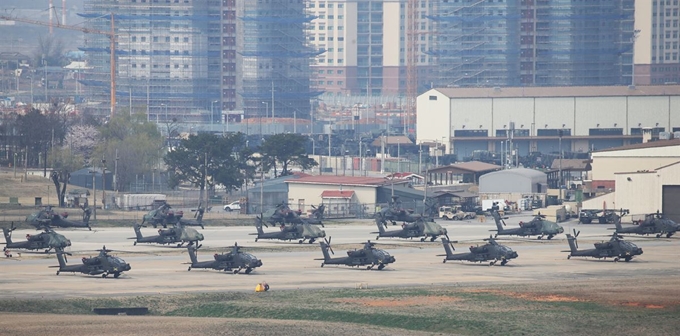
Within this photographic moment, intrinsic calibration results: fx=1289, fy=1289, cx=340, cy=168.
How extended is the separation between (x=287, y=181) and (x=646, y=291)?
6240 cm

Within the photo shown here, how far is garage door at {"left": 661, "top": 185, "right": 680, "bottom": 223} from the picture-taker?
107m

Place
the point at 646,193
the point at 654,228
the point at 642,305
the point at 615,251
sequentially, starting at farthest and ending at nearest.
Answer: the point at 646,193, the point at 654,228, the point at 615,251, the point at 642,305

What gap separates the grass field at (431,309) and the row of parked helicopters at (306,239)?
863cm

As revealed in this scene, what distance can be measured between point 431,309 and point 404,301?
2.60m

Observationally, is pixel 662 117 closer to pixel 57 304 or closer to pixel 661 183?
pixel 661 183

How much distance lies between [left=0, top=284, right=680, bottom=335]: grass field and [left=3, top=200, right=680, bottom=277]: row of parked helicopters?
8629mm

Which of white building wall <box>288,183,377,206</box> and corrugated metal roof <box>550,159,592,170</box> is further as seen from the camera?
corrugated metal roof <box>550,159,592,170</box>

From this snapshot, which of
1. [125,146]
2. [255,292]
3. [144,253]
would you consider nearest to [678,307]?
[255,292]

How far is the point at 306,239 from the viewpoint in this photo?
288 feet

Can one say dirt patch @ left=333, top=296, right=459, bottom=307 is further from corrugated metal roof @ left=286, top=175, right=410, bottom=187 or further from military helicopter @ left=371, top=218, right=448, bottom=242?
corrugated metal roof @ left=286, top=175, right=410, bottom=187

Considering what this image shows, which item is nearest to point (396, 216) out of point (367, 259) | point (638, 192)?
point (638, 192)

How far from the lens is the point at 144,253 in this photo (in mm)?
79000

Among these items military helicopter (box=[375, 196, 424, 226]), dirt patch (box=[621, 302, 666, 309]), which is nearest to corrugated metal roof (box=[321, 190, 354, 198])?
military helicopter (box=[375, 196, 424, 226])

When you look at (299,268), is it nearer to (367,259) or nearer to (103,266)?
(367,259)
